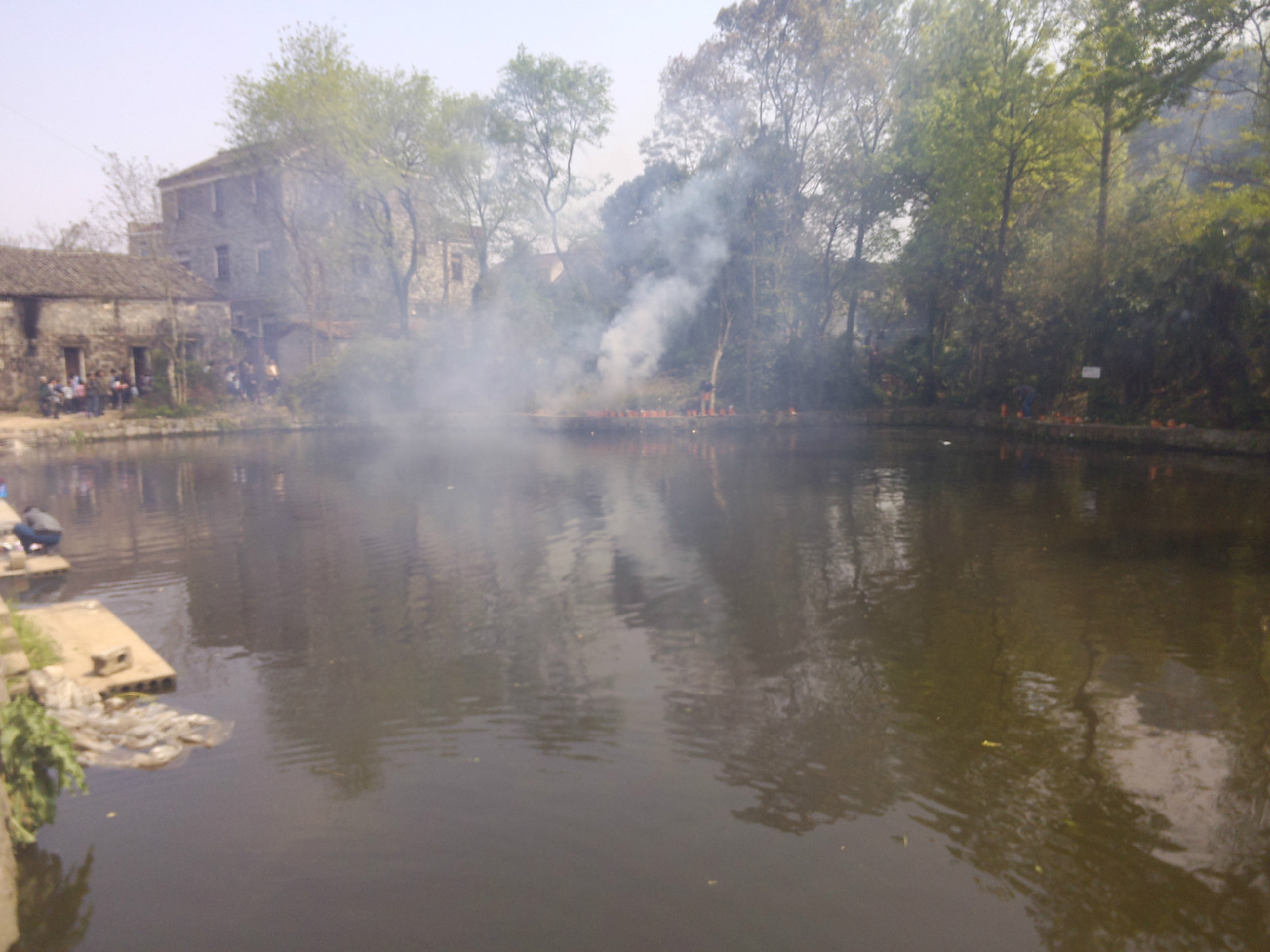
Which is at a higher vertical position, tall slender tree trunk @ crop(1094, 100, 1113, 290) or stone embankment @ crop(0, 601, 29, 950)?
tall slender tree trunk @ crop(1094, 100, 1113, 290)

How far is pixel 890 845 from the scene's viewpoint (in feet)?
13.1

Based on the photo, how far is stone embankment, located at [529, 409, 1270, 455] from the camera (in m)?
18.7

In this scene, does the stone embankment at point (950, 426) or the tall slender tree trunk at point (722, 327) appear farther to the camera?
the tall slender tree trunk at point (722, 327)

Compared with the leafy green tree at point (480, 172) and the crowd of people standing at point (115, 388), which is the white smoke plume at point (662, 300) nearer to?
the leafy green tree at point (480, 172)

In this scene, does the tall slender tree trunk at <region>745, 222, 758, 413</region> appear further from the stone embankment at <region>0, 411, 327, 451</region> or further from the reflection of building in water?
the reflection of building in water

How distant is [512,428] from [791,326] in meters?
11.4

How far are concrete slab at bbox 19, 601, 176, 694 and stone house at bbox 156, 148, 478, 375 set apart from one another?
1004 inches

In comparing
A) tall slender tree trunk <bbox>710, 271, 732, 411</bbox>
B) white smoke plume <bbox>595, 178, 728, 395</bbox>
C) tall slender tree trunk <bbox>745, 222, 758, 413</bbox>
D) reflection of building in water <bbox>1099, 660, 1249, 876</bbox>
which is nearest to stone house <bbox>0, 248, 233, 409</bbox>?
white smoke plume <bbox>595, 178, 728, 395</bbox>

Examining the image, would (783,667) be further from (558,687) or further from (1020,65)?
(1020,65)

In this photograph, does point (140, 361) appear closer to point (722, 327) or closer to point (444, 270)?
point (444, 270)

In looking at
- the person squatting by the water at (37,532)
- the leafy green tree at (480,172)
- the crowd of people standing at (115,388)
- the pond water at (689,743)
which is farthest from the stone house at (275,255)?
the pond water at (689,743)

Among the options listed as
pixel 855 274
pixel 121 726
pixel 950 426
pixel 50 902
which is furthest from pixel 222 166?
pixel 50 902

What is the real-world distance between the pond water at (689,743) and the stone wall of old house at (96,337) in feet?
67.9

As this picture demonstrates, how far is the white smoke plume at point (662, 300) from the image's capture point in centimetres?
2825
